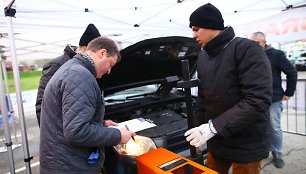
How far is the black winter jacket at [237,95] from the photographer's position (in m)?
1.48

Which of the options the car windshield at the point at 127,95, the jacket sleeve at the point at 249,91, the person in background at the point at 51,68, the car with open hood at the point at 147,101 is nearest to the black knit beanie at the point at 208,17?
the jacket sleeve at the point at 249,91

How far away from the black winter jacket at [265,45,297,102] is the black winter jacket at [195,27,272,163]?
209cm

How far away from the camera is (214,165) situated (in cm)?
199

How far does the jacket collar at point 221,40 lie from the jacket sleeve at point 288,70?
219cm

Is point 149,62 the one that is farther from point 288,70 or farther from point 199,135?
point 288,70

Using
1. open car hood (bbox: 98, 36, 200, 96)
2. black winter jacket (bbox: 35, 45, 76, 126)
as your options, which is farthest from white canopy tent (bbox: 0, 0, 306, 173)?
open car hood (bbox: 98, 36, 200, 96)

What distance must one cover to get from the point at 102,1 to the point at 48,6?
32.1 inches

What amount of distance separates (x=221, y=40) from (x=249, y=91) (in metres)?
0.43

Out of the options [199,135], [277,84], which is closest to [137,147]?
[199,135]

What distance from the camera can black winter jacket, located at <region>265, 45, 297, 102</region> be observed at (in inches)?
135

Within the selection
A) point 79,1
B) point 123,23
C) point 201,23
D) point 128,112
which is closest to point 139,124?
point 128,112

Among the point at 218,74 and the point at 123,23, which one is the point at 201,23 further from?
the point at 123,23

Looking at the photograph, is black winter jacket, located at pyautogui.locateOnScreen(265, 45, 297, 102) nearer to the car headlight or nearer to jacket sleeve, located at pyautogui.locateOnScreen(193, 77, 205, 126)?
jacket sleeve, located at pyautogui.locateOnScreen(193, 77, 205, 126)

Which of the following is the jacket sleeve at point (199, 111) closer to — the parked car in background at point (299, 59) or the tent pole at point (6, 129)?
the tent pole at point (6, 129)
